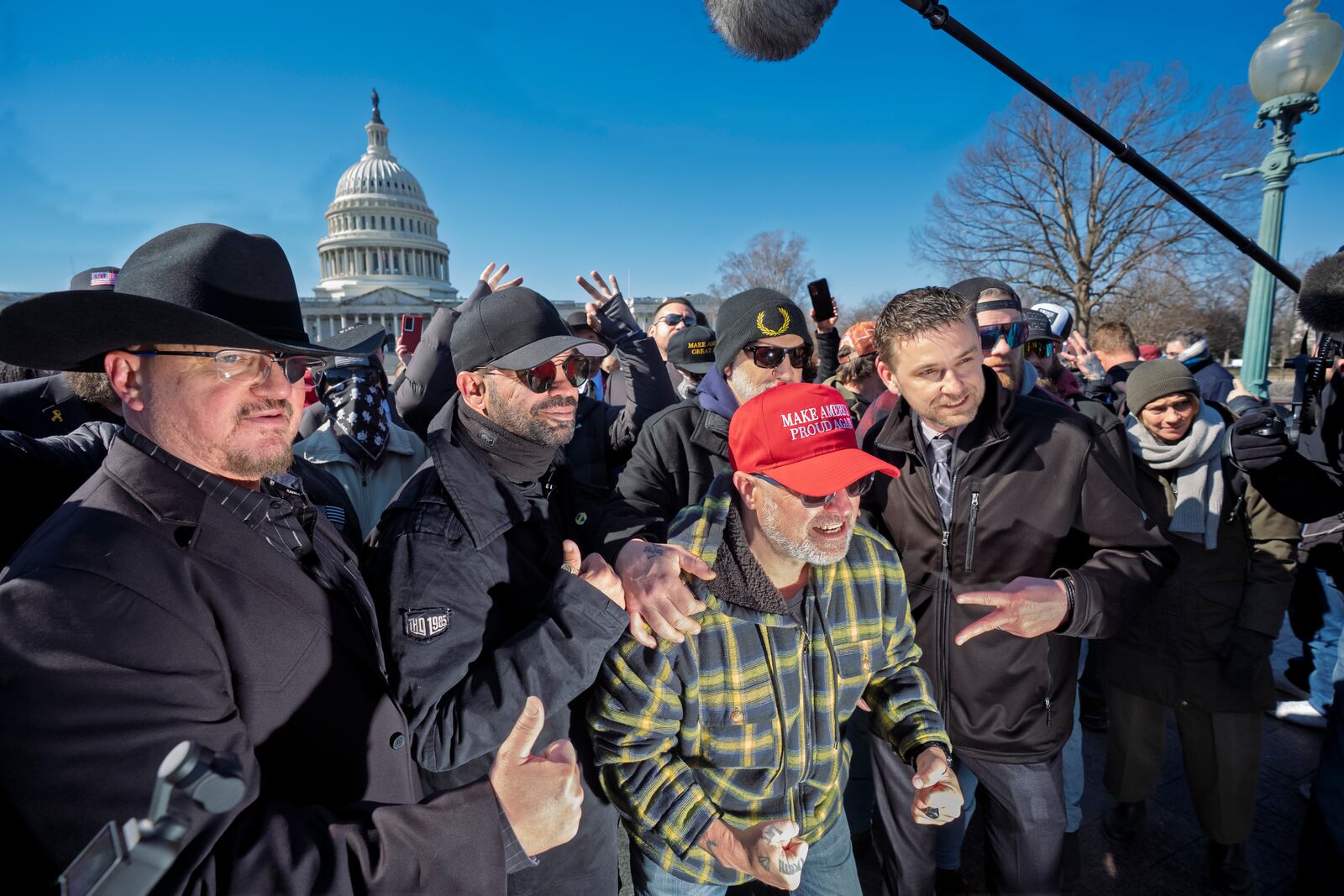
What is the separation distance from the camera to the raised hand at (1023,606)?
2.09m

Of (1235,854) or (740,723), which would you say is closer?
(740,723)

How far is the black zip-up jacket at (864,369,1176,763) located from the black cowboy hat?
2.30m

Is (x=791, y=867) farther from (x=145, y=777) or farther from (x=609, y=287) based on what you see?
(x=609, y=287)

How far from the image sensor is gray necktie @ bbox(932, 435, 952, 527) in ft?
8.30

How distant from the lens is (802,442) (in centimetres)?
211

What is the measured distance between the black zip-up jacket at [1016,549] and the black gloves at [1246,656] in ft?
3.21

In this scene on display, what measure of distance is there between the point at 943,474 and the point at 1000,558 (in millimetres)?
384

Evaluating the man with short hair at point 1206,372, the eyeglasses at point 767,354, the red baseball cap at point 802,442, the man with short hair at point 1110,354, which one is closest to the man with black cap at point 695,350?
the eyeglasses at point 767,354

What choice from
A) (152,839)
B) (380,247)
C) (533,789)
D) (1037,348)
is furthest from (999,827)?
(380,247)

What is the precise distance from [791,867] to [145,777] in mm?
1517

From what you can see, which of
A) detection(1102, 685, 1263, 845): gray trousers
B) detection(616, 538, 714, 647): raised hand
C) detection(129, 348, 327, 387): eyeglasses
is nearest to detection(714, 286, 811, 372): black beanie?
detection(616, 538, 714, 647): raised hand

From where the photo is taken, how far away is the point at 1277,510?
9.50ft

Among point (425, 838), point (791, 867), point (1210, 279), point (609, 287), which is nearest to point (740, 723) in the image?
point (791, 867)

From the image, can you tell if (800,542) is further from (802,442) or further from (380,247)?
(380,247)
